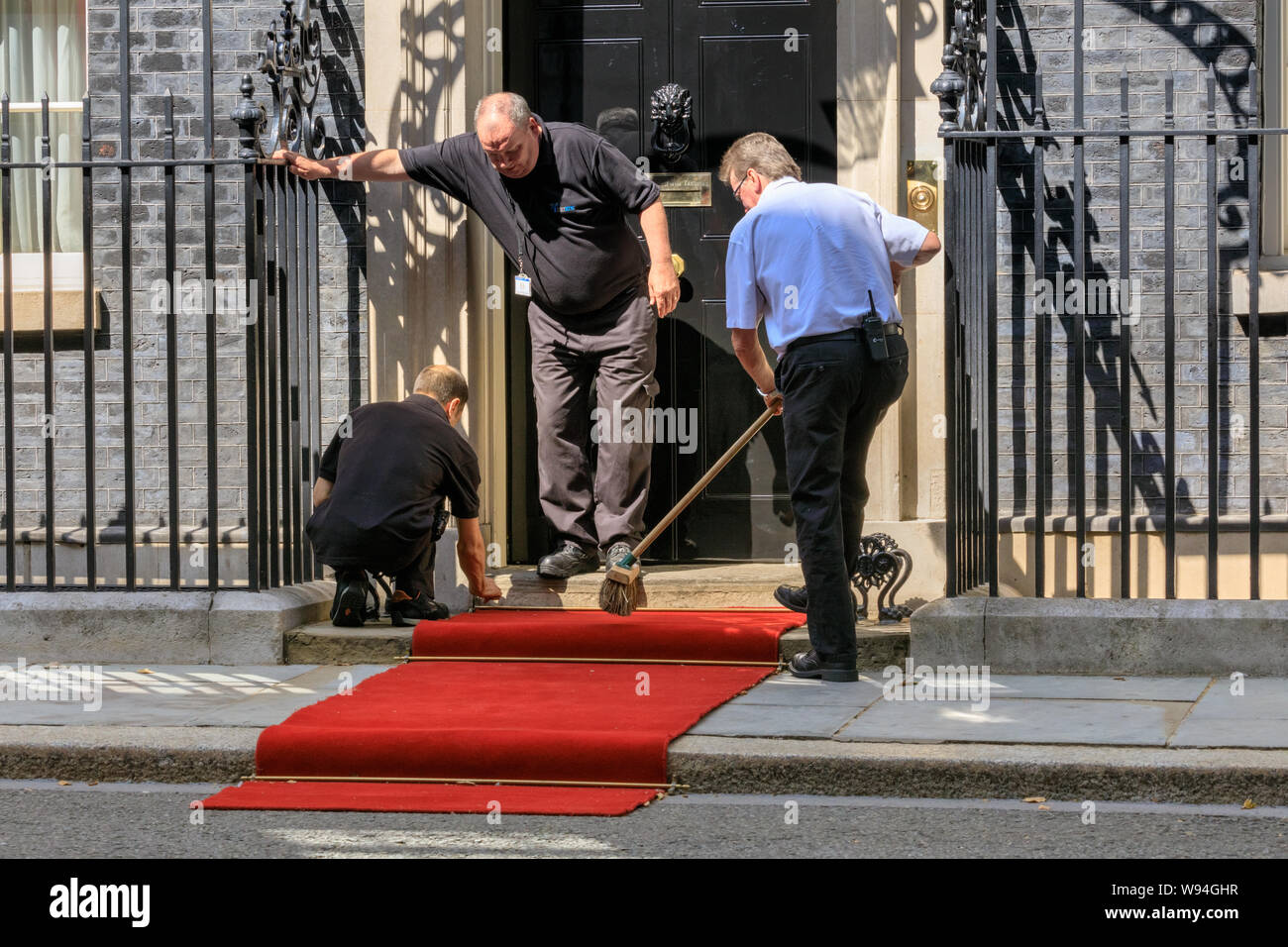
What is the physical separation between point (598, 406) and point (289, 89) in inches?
77.9

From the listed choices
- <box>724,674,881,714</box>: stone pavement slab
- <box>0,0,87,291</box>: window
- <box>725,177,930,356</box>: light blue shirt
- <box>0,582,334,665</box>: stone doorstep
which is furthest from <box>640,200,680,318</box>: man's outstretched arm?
<box>0,0,87,291</box>: window

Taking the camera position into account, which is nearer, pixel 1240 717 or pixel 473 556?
pixel 1240 717

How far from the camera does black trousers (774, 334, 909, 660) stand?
21.0 feet

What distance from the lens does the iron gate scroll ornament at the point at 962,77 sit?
7059 mm

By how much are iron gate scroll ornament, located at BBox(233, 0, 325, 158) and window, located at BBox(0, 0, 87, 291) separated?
1206mm

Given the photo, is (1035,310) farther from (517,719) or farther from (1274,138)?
(517,719)

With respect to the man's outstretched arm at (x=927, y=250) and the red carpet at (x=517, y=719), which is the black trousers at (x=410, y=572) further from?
the man's outstretched arm at (x=927, y=250)

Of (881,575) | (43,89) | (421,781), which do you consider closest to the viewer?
(421,781)

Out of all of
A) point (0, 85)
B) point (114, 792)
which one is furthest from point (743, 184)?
point (0, 85)

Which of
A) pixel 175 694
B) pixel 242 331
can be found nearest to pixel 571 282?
pixel 242 331

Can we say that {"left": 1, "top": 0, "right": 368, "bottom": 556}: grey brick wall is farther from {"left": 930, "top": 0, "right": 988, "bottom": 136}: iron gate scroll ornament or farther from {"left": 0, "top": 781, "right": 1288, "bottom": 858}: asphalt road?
{"left": 0, "top": 781, "right": 1288, "bottom": 858}: asphalt road

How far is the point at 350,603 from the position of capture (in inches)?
293

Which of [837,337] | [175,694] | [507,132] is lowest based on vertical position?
[175,694]

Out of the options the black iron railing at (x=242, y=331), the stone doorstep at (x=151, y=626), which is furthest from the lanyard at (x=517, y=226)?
the stone doorstep at (x=151, y=626)
